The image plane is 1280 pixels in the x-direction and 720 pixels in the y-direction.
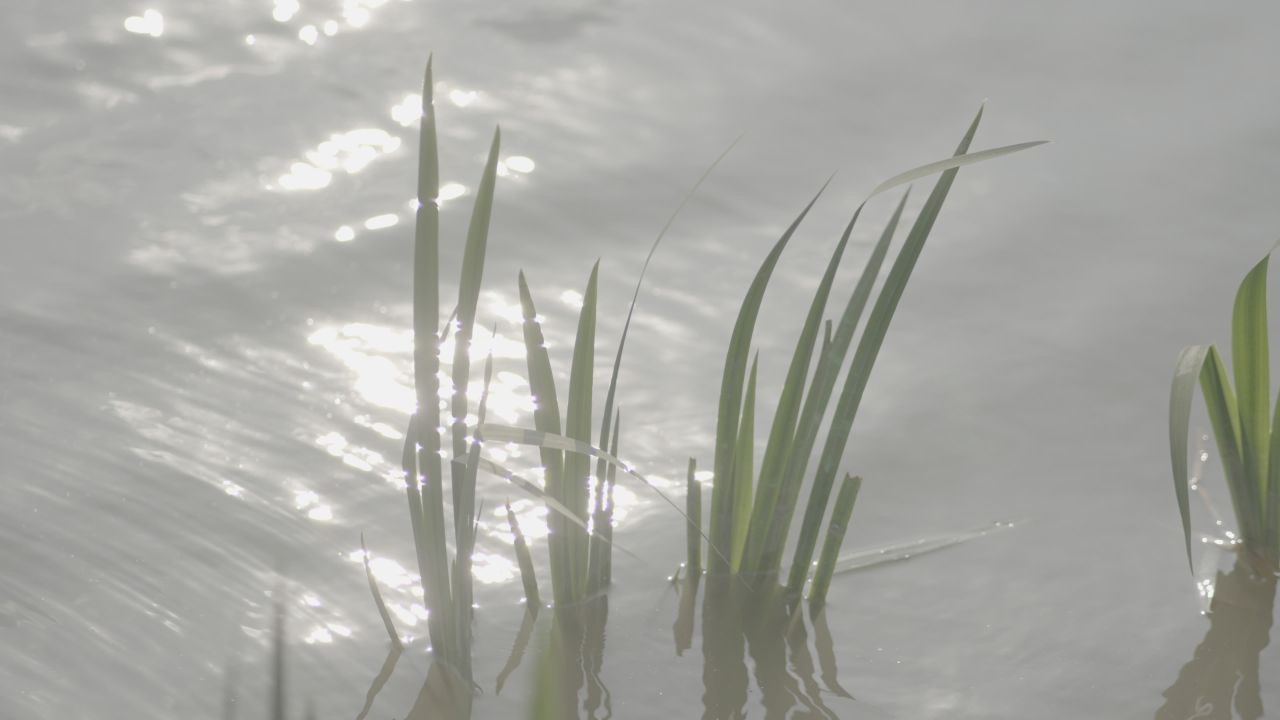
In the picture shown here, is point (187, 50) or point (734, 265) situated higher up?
point (187, 50)

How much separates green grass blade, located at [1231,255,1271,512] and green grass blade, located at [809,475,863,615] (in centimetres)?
44

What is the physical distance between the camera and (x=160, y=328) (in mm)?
1843

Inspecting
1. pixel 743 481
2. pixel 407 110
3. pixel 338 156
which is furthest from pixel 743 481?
pixel 407 110

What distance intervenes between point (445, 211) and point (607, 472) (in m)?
0.98

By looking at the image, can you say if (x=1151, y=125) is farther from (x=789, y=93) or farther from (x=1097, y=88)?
(x=789, y=93)

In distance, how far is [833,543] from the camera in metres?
1.35

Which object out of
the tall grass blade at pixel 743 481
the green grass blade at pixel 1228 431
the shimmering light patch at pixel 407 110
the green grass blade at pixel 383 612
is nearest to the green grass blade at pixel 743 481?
the tall grass blade at pixel 743 481

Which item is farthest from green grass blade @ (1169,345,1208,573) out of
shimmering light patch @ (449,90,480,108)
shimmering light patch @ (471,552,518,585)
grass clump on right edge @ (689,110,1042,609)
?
shimmering light patch @ (449,90,480,108)

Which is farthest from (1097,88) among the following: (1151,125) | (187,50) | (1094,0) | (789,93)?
(187,50)

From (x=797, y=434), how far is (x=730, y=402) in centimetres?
8

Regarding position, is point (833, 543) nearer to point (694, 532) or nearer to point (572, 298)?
point (694, 532)

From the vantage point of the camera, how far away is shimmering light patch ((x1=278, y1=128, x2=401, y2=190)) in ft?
7.28

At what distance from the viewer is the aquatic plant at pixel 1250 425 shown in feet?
4.55

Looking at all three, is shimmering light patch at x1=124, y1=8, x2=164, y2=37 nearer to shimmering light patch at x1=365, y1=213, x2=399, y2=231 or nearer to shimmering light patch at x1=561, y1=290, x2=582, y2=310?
shimmering light patch at x1=365, y1=213, x2=399, y2=231
